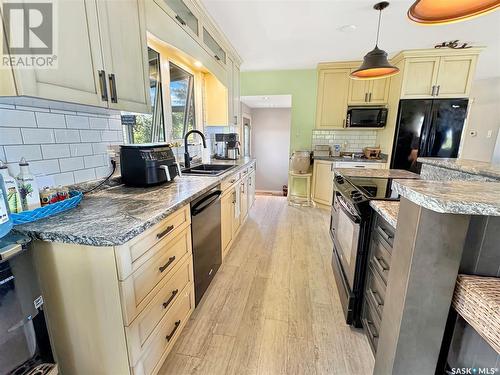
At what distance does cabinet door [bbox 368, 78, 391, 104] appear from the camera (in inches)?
154

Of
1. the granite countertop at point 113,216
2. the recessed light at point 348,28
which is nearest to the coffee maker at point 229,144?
the recessed light at point 348,28

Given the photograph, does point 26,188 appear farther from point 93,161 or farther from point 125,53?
point 125,53

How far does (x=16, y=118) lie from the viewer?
1.08 m

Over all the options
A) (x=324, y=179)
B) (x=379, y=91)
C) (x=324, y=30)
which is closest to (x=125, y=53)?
(x=324, y=30)

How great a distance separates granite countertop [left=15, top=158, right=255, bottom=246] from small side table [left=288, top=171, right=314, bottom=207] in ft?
9.91

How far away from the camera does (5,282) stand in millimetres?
750

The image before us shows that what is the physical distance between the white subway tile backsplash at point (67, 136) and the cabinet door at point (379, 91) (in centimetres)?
426

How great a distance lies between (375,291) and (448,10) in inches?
59.2

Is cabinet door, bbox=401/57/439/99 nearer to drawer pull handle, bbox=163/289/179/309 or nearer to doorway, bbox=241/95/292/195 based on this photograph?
doorway, bbox=241/95/292/195

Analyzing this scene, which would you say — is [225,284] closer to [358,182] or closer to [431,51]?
[358,182]

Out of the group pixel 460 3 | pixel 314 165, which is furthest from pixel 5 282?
pixel 314 165

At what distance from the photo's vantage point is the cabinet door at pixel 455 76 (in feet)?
11.1

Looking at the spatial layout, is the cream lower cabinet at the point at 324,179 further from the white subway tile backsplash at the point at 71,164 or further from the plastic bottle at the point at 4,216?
the plastic bottle at the point at 4,216

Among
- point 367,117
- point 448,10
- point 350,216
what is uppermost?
point 448,10
